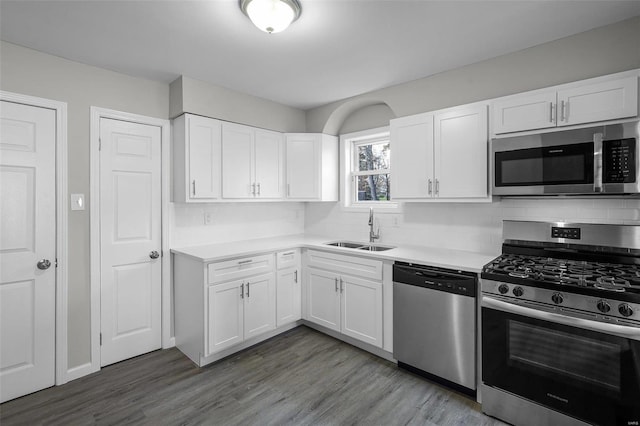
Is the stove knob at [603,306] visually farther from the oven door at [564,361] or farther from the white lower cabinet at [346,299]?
the white lower cabinet at [346,299]

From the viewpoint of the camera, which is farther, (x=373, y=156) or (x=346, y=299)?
(x=373, y=156)

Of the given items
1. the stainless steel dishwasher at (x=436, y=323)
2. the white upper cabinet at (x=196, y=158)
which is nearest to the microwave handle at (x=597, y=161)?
the stainless steel dishwasher at (x=436, y=323)

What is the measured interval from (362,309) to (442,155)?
5.04 feet

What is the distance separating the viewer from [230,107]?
3.31 metres

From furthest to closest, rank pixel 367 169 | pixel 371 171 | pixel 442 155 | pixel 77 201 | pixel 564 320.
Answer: pixel 367 169 → pixel 371 171 → pixel 442 155 → pixel 77 201 → pixel 564 320

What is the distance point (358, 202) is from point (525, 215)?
1.84 meters

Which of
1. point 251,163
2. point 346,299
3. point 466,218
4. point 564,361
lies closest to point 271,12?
point 251,163

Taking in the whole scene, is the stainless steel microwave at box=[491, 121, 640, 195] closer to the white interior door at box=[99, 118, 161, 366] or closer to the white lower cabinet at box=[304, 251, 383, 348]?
the white lower cabinet at box=[304, 251, 383, 348]

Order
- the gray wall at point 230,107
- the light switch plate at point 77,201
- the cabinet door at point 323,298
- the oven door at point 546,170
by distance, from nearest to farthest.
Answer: the oven door at point 546,170
the light switch plate at point 77,201
the gray wall at point 230,107
the cabinet door at point 323,298

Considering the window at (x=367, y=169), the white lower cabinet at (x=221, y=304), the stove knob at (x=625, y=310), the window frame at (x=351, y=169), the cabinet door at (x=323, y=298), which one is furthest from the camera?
the window frame at (x=351, y=169)

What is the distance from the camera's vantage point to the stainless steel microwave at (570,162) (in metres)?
1.92

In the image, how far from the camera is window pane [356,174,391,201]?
3779 mm

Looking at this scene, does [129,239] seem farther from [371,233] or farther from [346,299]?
[371,233]

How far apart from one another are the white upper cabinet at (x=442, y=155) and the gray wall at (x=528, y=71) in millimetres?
248
